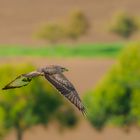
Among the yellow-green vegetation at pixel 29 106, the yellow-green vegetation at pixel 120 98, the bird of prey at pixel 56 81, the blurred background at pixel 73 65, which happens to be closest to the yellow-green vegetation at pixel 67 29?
the blurred background at pixel 73 65

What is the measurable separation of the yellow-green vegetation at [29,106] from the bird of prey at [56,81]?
47.4m

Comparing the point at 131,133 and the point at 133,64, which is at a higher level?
the point at 133,64

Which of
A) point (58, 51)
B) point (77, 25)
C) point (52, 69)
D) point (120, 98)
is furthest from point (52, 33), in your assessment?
point (52, 69)

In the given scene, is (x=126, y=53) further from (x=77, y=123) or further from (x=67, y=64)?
(x=67, y=64)

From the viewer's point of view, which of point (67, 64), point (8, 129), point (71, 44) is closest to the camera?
point (8, 129)

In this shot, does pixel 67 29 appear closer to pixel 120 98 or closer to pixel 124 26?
pixel 124 26

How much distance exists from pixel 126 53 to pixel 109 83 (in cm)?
323

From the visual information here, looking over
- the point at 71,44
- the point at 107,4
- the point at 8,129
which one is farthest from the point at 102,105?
the point at 107,4

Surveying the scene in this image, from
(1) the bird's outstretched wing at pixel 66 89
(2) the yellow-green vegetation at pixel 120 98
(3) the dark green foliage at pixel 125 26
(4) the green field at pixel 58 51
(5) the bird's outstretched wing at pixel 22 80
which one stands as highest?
(3) the dark green foliage at pixel 125 26

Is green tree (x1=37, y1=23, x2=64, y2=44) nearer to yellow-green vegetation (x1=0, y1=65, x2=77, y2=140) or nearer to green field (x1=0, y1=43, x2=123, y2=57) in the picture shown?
green field (x1=0, y1=43, x2=123, y2=57)

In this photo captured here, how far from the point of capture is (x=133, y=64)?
239 ft

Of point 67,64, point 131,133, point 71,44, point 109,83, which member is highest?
point 71,44

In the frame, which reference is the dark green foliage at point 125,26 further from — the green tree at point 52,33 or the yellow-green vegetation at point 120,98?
the yellow-green vegetation at point 120,98

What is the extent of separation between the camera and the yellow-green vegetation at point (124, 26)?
5748 inches
